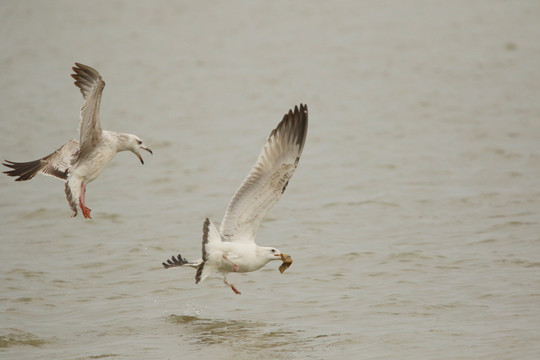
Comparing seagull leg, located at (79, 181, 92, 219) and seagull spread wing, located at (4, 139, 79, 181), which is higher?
seagull spread wing, located at (4, 139, 79, 181)

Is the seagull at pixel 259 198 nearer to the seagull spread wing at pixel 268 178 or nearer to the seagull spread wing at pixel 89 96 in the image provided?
the seagull spread wing at pixel 268 178

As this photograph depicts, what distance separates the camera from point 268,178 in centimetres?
891

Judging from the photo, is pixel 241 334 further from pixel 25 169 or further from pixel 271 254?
pixel 25 169

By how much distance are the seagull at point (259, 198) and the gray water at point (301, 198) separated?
75 centimetres

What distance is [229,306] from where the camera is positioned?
32.6 ft

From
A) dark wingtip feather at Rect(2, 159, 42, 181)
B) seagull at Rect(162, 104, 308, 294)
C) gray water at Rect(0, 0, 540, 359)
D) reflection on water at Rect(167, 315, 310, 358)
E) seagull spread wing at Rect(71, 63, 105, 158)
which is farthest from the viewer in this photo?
dark wingtip feather at Rect(2, 159, 42, 181)

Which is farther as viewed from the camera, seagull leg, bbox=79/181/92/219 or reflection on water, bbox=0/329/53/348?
seagull leg, bbox=79/181/92/219

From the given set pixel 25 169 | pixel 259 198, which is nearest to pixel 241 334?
pixel 259 198

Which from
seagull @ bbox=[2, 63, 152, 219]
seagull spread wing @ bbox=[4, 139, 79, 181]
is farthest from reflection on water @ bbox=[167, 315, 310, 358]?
seagull spread wing @ bbox=[4, 139, 79, 181]

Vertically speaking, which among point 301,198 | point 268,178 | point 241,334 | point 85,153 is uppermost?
point 85,153

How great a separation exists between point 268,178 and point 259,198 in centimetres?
21

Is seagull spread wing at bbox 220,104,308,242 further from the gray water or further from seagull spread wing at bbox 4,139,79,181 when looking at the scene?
seagull spread wing at bbox 4,139,79,181

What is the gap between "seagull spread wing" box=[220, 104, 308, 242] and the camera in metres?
8.91

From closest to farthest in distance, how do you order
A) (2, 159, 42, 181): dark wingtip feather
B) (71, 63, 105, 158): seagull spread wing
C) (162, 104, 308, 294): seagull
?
(71, 63, 105, 158): seagull spread wing, (162, 104, 308, 294): seagull, (2, 159, 42, 181): dark wingtip feather
